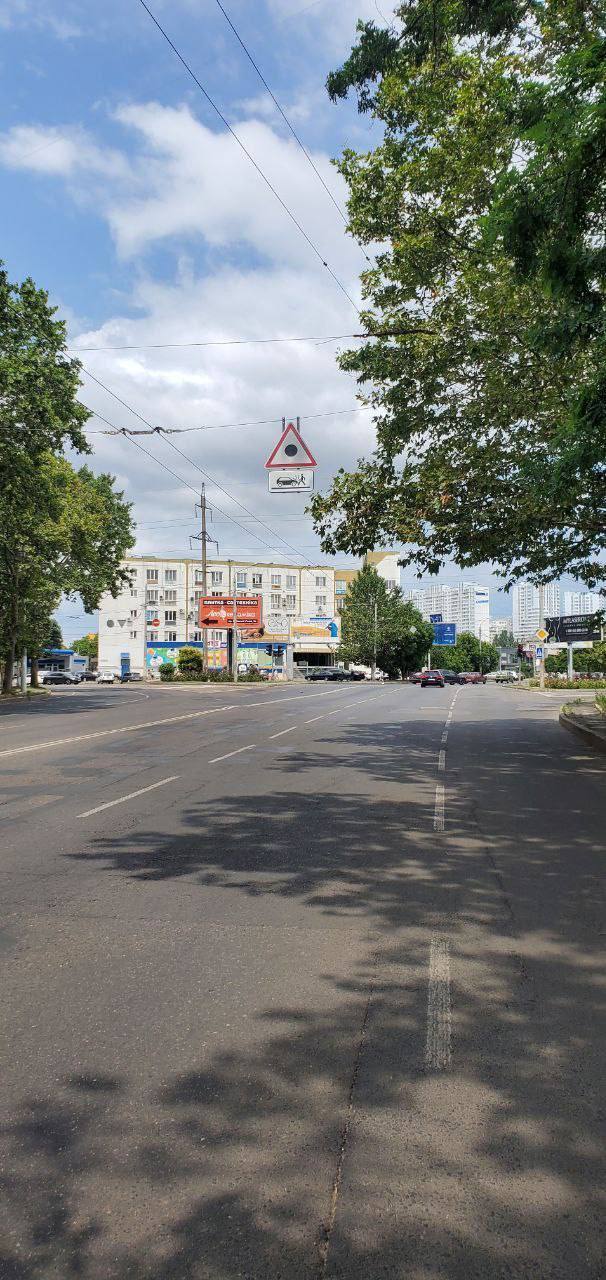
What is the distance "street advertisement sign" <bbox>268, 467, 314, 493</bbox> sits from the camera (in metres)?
14.2

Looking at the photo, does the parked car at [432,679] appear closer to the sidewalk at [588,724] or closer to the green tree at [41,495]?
the green tree at [41,495]

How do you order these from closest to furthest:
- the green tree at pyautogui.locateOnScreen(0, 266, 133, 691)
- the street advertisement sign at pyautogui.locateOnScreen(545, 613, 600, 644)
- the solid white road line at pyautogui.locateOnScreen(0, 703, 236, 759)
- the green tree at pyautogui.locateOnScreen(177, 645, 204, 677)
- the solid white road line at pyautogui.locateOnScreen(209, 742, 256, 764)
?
the solid white road line at pyautogui.locateOnScreen(209, 742, 256, 764)
the solid white road line at pyautogui.locateOnScreen(0, 703, 236, 759)
the green tree at pyautogui.locateOnScreen(0, 266, 133, 691)
the street advertisement sign at pyautogui.locateOnScreen(545, 613, 600, 644)
the green tree at pyautogui.locateOnScreen(177, 645, 204, 677)

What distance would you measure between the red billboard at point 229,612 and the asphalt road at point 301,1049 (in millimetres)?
61603

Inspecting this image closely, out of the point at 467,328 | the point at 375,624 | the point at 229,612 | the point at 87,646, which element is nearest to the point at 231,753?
the point at 467,328

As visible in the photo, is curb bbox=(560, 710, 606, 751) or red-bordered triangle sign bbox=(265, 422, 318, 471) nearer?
red-bordered triangle sign bbox=(265, 422, 318, 471)

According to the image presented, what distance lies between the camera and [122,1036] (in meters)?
3.72

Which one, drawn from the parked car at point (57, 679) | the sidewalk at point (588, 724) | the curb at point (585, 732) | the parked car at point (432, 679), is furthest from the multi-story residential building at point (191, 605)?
the curb at point (585, 732)

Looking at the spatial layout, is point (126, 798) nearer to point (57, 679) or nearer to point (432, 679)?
point (432, 679)

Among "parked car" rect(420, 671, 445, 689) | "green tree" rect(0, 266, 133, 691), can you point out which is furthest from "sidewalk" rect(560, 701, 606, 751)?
"parked car" rect(420, 671, 445, 689)

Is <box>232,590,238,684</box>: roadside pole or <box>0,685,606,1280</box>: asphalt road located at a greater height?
<box>232,590,238,684</box>: roadside pole

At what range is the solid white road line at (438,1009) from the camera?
355 cm

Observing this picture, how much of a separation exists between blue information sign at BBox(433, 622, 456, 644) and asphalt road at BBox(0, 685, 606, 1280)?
8527cm

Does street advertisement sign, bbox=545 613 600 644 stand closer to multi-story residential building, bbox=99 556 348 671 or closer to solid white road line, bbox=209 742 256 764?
solid white road line, bbox=209 742 256 764

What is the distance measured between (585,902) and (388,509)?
12.2 metres
